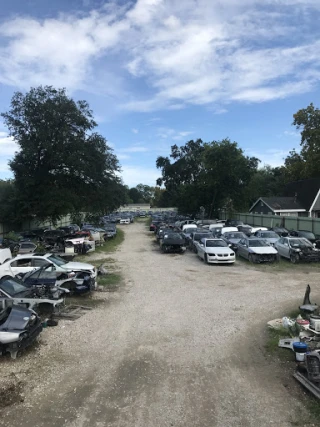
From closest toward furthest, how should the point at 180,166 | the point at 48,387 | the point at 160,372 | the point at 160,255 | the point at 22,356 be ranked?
the point at 48,387
the point at 160,372
the point at 22,356
the point at 160,255
the point at 180,166

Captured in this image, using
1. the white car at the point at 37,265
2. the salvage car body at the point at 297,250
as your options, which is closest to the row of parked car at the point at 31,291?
the white car at the point at 37,265

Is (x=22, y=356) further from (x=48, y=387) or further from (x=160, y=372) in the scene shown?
(x=160, y=372)

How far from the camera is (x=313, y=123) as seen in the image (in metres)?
50.2

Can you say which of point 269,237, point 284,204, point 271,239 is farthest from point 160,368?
point 284,204

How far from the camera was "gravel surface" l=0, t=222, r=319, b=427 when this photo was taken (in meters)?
5.36

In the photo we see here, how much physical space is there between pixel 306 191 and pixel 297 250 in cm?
2898

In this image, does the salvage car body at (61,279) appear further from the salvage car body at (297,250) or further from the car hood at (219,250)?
the salvage car body at (297,250)

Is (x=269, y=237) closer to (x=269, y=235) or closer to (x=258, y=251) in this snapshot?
(x=269, y=235)

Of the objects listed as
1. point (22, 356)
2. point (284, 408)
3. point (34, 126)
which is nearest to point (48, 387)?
point (22, 356)

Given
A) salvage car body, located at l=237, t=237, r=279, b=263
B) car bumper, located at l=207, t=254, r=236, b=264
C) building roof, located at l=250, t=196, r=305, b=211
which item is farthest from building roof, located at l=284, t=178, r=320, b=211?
car bumper, located at l=207, t=254, r=236, b=264

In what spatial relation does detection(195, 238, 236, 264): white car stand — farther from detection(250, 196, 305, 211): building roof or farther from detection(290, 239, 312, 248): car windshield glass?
detection(250, 196, 305, 211): building roof

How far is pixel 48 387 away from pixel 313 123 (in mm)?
51557

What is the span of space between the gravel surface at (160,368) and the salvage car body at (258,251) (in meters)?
7.37

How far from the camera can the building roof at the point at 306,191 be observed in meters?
44.7
